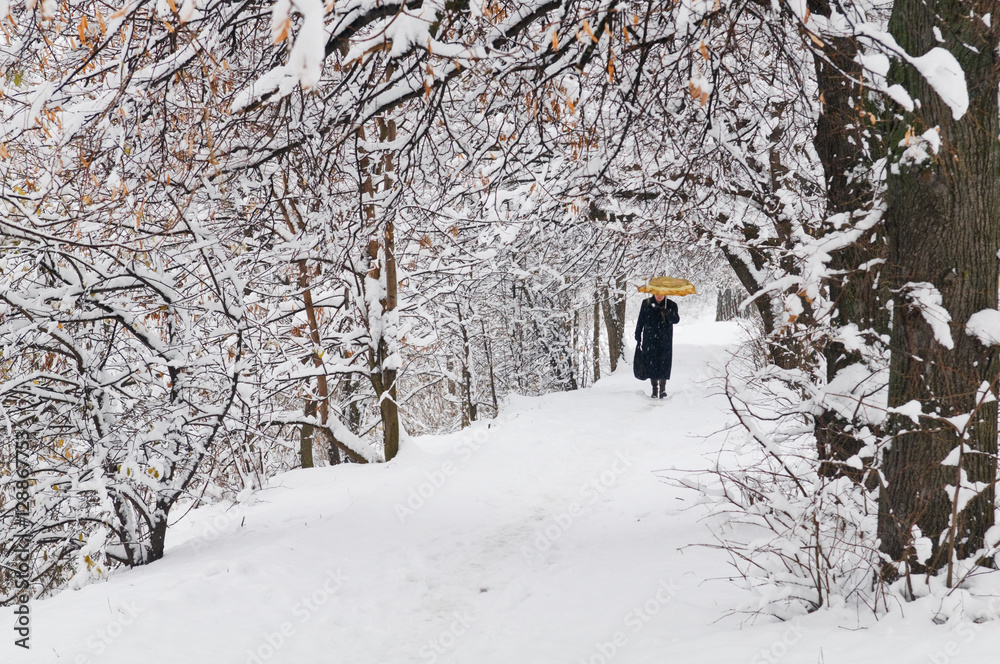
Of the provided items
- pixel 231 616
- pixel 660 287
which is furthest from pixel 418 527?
pixel 660 287

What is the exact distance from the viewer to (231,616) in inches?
149

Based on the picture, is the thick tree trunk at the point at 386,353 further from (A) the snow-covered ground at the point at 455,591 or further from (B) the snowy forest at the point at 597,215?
(B) the snowy forest at the point at 597,215

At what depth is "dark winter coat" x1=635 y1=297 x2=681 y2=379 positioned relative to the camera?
10875 millimetres

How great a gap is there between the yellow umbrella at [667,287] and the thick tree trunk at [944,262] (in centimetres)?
703

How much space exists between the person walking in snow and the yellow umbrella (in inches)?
20.1

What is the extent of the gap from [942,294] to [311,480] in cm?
627

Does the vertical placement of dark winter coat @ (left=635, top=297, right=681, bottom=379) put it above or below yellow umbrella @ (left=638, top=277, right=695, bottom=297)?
below

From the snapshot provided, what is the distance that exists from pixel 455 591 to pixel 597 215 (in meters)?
4.18

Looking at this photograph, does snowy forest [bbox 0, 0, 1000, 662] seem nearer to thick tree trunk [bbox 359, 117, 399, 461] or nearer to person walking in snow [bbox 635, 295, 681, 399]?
thick tree trunk [bbox 359, 117, 399, 461]

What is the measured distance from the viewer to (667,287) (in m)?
10.2

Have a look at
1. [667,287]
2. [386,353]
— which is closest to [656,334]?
[667,287]

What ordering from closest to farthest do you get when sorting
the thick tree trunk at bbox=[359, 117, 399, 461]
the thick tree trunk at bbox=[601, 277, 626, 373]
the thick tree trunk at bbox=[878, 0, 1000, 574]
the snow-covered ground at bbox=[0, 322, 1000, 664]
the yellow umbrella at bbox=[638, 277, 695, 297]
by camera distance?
1. the thick tree trunk at bbox=[878, 0, 1000, 574]
2. the snow-covered ground at bbox=[0, 322, 1000, 664]
3. the thick tree trunk at bbox=[359, 117, 399, 461]
4. the yellow umbrella at bbox=[638, 277, 695, 297]
5. the thick tree trunk at bbox=[601, 277, 626, 373]

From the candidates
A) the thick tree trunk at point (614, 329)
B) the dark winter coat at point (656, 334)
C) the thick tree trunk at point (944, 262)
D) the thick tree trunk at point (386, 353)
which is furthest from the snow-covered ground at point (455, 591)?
the thick tree trunk at point (614, 329)

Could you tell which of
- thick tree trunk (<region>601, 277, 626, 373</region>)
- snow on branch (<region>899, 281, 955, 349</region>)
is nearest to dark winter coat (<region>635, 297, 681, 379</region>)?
thick tree trunk (<region>601, 277, 626, 373</region>)
